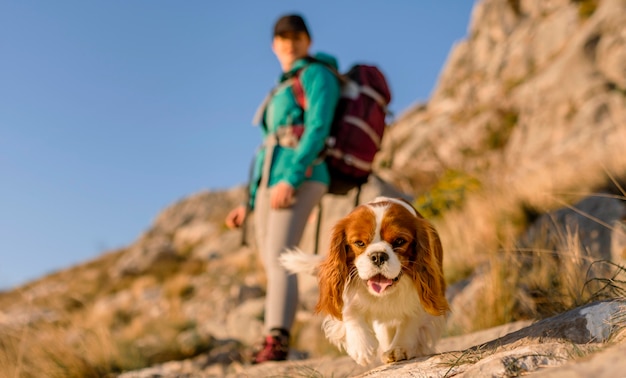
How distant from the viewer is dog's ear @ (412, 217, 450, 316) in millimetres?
2107

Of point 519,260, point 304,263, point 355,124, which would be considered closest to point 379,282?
point 304,263

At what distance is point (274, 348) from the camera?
3432 millimetres

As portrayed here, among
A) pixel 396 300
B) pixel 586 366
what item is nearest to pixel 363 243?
pixel 396 300

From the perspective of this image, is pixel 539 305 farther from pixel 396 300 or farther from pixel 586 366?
pixel 586 366

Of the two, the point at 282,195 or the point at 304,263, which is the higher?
the point at 282,195

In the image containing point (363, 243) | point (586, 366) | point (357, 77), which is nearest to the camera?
point (586, 366)

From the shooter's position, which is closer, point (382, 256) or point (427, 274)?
point (382, 256)

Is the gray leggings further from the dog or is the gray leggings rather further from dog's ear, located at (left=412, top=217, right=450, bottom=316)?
dog's ear, located at (left=412, top=217, right=450, bottom=316)

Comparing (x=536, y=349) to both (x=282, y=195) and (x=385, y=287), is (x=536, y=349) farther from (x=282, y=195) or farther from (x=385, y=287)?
(x=282, y=195)

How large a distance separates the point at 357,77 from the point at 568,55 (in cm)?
1790

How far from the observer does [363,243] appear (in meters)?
2.12

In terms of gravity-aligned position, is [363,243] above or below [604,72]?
below

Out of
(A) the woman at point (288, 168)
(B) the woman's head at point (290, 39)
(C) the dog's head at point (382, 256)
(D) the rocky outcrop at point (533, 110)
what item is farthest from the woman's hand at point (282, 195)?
(D) the rocky outcrop at point (533, 110)

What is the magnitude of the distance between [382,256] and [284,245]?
5.05 feet
